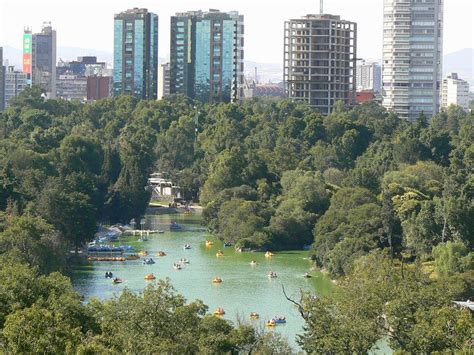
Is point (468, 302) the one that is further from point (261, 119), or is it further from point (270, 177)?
point (261, 119)

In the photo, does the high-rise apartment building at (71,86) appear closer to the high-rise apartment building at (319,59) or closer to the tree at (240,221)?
the high-rise apartment building at (319,59)

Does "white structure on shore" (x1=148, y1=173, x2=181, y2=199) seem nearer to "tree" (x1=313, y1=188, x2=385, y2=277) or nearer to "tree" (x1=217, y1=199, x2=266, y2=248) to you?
"tree" (x1=217, y1=199, x2=266, y2=248)

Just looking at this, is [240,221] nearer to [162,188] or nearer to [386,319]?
[162,188]

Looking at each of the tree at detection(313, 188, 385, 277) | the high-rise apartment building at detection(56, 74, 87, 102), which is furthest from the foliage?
the high-rise apartment building at detection(56, 74, 87, 102)

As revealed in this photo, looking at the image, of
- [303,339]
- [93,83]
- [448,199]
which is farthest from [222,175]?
[93,83]

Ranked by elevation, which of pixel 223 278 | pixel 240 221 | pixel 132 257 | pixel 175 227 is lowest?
pixel 223 278

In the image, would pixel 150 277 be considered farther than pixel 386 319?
Yes

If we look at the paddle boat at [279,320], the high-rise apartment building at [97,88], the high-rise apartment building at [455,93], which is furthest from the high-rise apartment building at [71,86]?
the paddle boat at [279,320]

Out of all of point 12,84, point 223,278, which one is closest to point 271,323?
point 223,278
